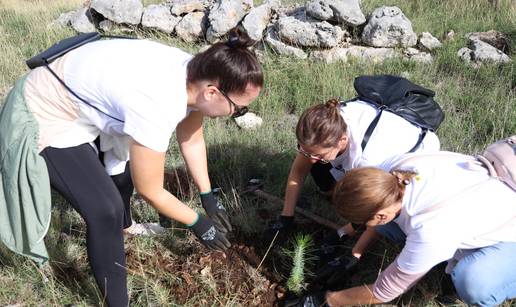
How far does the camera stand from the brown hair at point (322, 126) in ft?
8.16

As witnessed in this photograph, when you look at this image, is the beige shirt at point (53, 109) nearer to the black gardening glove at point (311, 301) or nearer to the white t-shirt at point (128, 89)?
the white t-shirt at point (128, 89)

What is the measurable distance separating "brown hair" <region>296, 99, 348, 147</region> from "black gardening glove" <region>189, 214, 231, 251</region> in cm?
71

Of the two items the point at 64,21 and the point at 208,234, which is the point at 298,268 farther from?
the point at 64,21

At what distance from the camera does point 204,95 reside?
206 centimetres

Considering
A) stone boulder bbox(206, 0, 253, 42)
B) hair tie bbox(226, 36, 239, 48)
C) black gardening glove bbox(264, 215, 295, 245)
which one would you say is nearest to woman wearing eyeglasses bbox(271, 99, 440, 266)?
black gardening glove bbox(264, 215, 295, 245)

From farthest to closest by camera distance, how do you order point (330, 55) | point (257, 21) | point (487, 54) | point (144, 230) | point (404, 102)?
point (257, 21)
point (330, 55)
point (487, 54)
point (144, 230)
point (404, 102)

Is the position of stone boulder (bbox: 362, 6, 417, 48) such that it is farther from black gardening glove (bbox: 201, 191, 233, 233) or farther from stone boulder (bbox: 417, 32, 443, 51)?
black gardening glove (bbox: 201, 191, 233, 233)

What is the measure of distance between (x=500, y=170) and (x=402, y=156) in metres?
0.49

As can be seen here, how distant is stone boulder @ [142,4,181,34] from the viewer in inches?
275

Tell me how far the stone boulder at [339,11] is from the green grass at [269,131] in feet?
2.21

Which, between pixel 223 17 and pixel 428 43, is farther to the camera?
pixel 223 17

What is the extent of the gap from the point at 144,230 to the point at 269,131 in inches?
65.1

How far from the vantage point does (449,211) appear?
2.16m

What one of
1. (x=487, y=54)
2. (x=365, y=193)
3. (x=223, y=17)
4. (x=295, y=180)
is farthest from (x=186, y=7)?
(x=365, y=193)
